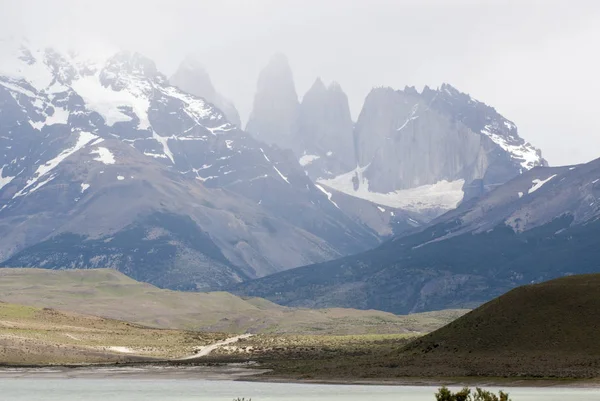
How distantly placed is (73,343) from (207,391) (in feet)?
241

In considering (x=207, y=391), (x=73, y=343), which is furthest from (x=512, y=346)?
(x=73, y=343)

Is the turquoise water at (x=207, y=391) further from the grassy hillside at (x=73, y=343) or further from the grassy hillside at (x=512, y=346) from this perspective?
the grassy hillside at (x=73, y=343)

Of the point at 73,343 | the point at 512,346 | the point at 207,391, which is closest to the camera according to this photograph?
the point at 207,391

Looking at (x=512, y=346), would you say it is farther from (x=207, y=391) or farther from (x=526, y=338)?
(x=207, y=391)

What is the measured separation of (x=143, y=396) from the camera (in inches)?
3718

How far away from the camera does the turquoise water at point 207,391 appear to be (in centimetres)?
9056

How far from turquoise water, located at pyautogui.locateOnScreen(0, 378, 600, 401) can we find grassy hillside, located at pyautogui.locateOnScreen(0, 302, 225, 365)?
1363 inches

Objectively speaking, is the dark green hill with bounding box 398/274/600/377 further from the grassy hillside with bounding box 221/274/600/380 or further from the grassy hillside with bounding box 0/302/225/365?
the grassy hillside with bounding box 0/302/225/365

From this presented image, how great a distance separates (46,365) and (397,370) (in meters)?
54.9

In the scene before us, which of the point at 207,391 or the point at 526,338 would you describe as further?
the point at 526,338

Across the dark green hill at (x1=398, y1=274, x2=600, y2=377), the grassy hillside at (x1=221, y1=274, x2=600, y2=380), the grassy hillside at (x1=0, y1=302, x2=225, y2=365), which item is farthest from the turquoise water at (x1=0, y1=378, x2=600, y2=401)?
the grassy hillside at (x1=0, y1=302, x2=225, y2=365)

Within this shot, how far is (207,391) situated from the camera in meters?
103

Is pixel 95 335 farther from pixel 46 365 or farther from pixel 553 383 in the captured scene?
pixel 553 383

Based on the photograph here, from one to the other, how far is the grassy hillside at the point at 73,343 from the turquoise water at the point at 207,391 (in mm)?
34630
